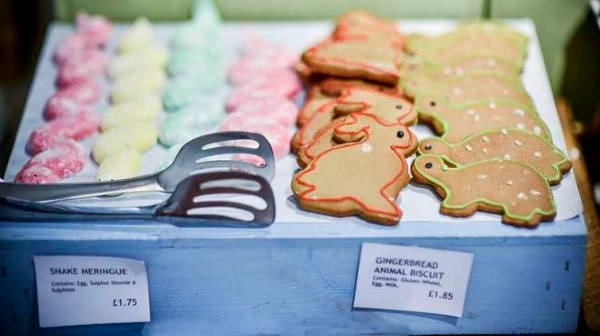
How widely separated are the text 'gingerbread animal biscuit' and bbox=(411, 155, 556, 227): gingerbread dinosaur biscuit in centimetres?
24

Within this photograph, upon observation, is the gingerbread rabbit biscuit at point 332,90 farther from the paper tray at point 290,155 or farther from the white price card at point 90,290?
the white price card at point 90,290

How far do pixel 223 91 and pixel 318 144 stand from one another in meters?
0.35

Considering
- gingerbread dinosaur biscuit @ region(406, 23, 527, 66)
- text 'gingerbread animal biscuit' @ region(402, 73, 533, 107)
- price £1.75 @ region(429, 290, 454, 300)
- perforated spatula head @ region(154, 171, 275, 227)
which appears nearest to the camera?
perforated spatula head @ region(154, 171, 275, 227)

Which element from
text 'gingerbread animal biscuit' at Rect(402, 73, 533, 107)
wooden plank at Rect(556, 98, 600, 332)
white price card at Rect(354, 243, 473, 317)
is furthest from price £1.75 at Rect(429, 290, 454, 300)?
text 'gingerbread animal biscuit' at Rect(402, 73, 533, 107)

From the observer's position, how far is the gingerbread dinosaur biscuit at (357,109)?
4.80 ft

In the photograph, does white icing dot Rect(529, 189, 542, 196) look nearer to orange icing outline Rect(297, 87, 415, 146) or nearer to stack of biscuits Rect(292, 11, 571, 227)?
stack of biscuits Rect(292, 11, 571, 227)

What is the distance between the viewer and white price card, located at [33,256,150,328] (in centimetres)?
126

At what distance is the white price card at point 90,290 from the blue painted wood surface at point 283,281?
16mm

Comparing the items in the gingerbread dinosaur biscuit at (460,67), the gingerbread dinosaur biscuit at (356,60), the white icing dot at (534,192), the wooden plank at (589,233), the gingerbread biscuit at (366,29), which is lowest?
the wooden plank at (589,233)

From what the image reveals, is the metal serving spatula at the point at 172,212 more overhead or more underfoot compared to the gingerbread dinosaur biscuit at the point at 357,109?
more underfoot

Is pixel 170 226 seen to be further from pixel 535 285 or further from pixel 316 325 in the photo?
pixel 535 285

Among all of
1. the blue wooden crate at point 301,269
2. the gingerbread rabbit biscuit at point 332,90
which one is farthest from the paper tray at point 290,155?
the gingerbread rabbit biscuit at point 332,90

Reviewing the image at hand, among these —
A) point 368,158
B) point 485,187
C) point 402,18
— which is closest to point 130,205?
point 368,158

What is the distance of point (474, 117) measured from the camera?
1.49m
